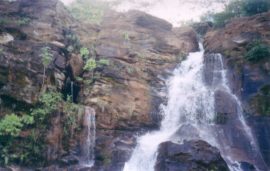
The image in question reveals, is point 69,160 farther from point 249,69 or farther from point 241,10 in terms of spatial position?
point 241,10

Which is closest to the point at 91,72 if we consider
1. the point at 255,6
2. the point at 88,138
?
the point at 88,138

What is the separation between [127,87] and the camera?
20.0 meters

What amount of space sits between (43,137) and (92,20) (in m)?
15.8

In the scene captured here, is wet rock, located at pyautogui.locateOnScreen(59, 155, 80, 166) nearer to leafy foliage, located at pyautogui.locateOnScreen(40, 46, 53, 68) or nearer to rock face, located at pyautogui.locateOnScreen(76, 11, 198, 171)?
rock face, located at pyautogui.locateOnScreen(76, 11, 198, 171)

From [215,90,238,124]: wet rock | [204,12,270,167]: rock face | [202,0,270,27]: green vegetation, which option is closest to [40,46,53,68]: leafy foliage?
[215,90,238,124]: wet rock

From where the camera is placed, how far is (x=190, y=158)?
14.9 metres

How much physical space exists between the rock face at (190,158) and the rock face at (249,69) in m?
2.96

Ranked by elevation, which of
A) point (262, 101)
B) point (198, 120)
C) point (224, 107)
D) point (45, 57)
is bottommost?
point (198, 120)

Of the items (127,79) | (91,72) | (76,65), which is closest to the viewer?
(91,72)

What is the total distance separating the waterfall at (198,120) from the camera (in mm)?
16344

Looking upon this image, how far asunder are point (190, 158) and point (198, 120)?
12.4ft

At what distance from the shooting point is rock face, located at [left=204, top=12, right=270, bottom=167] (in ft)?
55.8

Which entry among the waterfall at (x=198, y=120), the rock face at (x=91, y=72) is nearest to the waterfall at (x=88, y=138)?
the rock face at (x=91, y=72)

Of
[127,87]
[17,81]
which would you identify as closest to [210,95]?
[127,87]
